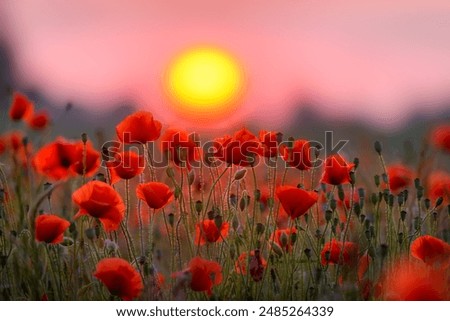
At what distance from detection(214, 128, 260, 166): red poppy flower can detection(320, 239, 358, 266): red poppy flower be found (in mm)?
282

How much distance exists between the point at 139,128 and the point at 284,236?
436mm

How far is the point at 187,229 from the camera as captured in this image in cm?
205

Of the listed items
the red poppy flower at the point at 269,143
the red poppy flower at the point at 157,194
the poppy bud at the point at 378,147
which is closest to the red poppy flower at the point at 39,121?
the red poppy flower at the point at 157,194

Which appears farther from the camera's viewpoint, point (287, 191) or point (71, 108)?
point (71, 108)

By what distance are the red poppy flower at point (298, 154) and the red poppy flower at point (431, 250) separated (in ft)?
1.05

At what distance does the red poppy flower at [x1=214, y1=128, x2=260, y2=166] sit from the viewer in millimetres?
1949

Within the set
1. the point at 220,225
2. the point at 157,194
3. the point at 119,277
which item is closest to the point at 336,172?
the point at 220,225

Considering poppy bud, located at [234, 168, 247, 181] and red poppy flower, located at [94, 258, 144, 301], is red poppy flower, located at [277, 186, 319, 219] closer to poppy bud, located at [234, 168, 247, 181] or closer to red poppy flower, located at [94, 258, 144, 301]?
poppy bud, located at [234, 168, 247, 181]

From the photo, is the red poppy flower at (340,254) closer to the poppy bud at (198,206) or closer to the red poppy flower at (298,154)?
the red poppy flower at (298,154)

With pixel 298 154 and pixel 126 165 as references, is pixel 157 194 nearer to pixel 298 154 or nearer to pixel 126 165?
pixel 126 165

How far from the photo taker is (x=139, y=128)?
199 cm

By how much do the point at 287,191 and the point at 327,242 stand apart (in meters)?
0.24
